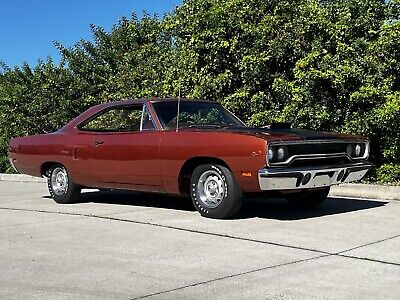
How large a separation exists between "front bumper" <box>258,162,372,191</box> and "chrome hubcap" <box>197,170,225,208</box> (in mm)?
629

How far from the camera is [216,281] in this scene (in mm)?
4566

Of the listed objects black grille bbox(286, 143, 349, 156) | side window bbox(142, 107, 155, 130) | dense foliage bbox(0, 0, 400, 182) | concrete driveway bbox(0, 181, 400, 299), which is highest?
dense foliage bbox(0, 0, 400, 182)

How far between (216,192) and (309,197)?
170 centimetres

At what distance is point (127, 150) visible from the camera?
25.9 feet

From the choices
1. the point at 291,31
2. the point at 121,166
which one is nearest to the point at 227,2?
the point at 291,31

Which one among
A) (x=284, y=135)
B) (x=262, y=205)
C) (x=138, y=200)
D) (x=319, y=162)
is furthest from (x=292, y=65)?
(x=284, y=135)

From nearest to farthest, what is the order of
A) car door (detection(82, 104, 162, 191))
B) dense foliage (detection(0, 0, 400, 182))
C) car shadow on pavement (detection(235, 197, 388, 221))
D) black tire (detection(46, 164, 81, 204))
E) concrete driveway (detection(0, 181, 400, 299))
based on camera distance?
concrete driveway (detection(0, 181, 400, 299)), car shadow on pavement (detection(235, 197, 388, 221)), car door (detection(82, 104, 162, 191)), black tire (detection(46, 164, 81, 204)), dense foliage (detection(0, 0, 400, 182))

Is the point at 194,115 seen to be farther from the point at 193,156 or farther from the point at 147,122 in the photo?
the point at 193,156

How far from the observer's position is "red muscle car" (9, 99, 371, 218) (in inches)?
263

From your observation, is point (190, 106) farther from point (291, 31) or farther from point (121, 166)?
point (291, 31)

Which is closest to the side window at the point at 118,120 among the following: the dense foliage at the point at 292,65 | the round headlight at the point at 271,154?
the round headlight at the point at 271,154

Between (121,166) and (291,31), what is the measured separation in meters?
4.64

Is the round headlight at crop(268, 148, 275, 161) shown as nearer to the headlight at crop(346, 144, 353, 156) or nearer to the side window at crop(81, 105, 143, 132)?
the headlight at crop(346, 144, 353, 156)

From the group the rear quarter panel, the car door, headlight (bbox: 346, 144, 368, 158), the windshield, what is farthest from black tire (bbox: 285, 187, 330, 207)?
the rear quarter panel
